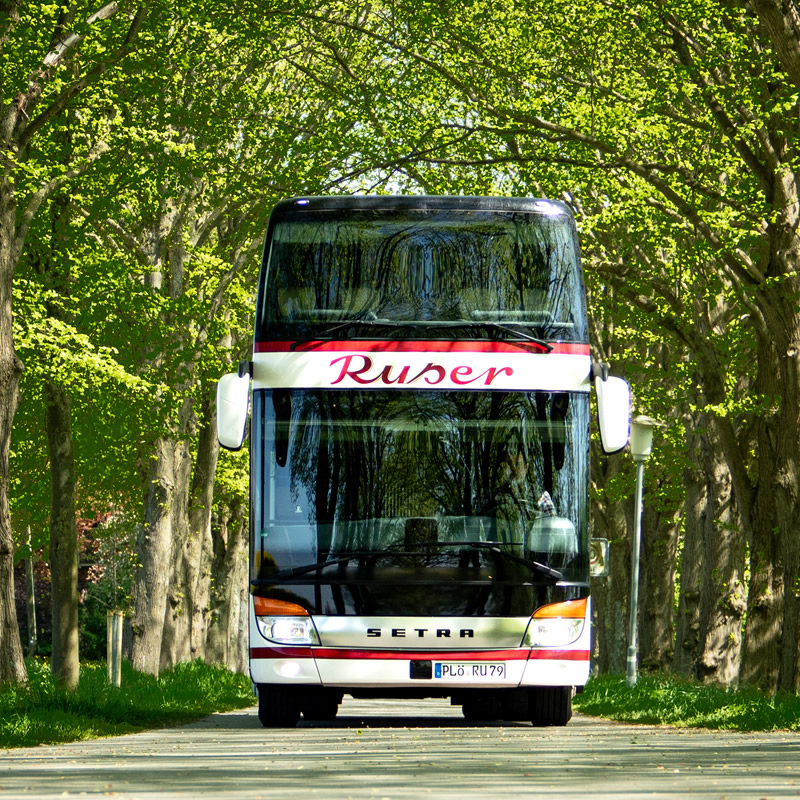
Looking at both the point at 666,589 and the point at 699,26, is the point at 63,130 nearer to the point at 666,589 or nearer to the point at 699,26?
the point at 699,26

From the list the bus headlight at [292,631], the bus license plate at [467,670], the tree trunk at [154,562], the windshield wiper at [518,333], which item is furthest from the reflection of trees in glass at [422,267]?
the tree trunk at [154,562]

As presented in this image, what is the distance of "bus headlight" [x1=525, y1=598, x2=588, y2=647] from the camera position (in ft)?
43.1

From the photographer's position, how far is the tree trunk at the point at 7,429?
16.6 metres

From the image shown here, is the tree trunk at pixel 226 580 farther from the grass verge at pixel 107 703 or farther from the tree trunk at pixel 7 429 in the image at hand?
the tree trunk at pixel 7 429

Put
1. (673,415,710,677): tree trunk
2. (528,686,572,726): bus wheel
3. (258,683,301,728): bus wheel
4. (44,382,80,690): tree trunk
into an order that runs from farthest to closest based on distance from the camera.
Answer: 1. (673,415,710,677): tree trunk
2. (44,382,80,690): tree trunk
3. (528,686,572,726): bus wheel
4. (258,683,301,728): bus wheel

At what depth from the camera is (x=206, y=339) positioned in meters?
25.6

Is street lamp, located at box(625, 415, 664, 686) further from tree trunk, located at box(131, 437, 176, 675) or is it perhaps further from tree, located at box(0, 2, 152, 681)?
tree, located at box(0, 2, 152, 681)

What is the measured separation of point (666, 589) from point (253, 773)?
24.9 metres

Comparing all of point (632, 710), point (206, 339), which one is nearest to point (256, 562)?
point (632, 710)

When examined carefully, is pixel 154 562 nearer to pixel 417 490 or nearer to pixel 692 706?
pixel 692 706

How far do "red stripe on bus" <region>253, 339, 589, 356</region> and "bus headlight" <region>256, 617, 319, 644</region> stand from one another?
84.9 inches

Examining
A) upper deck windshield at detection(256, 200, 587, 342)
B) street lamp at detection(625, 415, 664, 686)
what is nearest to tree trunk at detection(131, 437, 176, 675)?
street lamp at detection(625, 415, 664, 686)

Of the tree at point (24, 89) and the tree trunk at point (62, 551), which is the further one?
the tree trunk at point (62, 551)

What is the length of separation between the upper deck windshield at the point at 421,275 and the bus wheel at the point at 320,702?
289 cm
